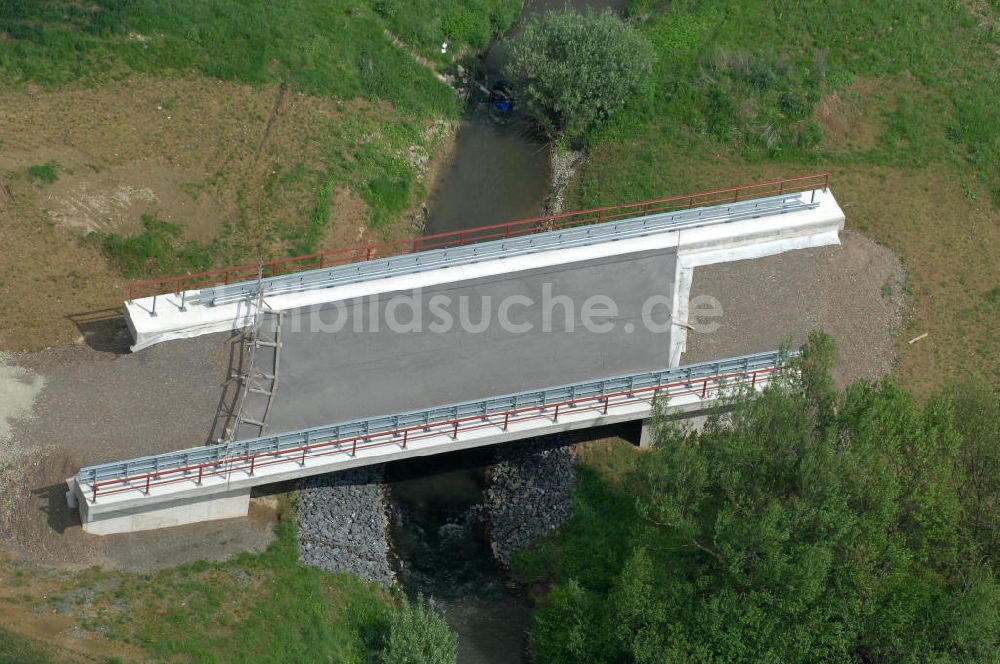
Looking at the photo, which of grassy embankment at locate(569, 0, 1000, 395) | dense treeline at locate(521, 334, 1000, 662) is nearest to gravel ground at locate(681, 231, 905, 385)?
grassy embankment at locate(569, 0, 1000, 395)

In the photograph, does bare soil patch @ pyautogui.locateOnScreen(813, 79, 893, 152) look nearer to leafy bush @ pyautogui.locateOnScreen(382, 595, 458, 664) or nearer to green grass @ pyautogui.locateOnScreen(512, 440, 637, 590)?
green grass @ pyautogui.locateOnScreen(512, 440, 637, 590)

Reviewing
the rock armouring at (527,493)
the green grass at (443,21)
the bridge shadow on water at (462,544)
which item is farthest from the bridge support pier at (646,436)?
the green grass at (443,21)

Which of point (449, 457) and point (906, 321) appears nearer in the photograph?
point (449, 457)

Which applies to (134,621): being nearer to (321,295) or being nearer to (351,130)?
(321,295)

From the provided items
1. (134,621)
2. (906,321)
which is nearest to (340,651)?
(134,621)

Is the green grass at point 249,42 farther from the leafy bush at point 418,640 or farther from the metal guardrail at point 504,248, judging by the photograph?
the leafy bush at point 418,640
